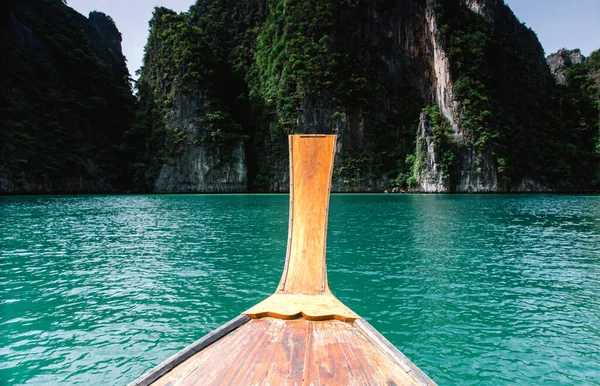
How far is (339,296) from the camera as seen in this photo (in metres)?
7.62

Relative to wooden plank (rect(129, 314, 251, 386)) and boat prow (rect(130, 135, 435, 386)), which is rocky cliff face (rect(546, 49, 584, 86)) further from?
wooden plank (rect(129, 314, 251, 386))

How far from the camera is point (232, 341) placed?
10.7ft

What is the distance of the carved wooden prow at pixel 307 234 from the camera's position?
4.29 m

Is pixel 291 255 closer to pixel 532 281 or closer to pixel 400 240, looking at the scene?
pixel 532 281

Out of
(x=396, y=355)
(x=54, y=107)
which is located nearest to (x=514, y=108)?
(x=396, y=355)

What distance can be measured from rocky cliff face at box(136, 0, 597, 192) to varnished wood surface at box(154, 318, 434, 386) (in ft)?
206

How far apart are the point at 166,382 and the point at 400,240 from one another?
44.6 ft

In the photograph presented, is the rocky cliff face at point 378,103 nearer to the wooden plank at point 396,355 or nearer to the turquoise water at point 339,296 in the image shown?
the turquoise water at point 339,296

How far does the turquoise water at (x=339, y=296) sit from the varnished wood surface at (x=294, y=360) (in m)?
2.16

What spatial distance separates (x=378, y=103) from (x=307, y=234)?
72.6 metres

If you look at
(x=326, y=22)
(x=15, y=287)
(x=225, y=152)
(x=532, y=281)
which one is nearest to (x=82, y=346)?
(x=15, y=287)

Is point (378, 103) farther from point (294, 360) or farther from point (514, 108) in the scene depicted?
point (294, 360)

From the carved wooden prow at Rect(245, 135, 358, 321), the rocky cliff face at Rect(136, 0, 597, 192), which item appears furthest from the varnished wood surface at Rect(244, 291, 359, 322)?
the rocky cliff face at Rect(136, 0, 597, 192)

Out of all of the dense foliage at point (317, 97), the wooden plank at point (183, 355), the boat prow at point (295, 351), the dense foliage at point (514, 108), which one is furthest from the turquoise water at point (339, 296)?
the dense foliage at point (514, 108)
